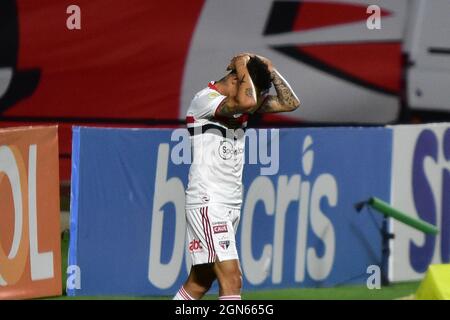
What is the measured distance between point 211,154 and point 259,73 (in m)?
0.69

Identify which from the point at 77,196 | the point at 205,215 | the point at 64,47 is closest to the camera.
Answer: the point at 205,215

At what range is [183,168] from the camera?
34.3ft

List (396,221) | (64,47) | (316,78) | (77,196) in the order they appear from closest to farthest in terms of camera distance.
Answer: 1. (77,196)
2. (396,221)
3. (64,47)
4. (316,78)

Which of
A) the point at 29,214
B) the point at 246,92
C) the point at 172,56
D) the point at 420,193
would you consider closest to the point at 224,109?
the point at 246,92

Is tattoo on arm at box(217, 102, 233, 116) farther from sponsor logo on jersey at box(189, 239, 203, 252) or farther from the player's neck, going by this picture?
sponsor logo on jersey at box(189, 239, 203, 252)

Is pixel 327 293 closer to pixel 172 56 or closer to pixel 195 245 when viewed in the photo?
pixel 195 245

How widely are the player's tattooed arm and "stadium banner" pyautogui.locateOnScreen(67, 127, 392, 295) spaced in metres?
1.68

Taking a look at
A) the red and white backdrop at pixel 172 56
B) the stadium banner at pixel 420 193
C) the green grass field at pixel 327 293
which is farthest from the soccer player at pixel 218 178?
the red and white backdrop at pixel 172 56

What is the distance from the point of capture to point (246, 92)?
8.09 metres

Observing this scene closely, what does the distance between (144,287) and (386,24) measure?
5.77m

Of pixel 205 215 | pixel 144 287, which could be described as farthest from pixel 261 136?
pixel 205 215

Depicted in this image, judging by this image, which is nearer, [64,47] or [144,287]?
[144,287]

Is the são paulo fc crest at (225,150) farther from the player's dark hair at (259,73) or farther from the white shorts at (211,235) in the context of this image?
the player's dark hair at (259,73)
